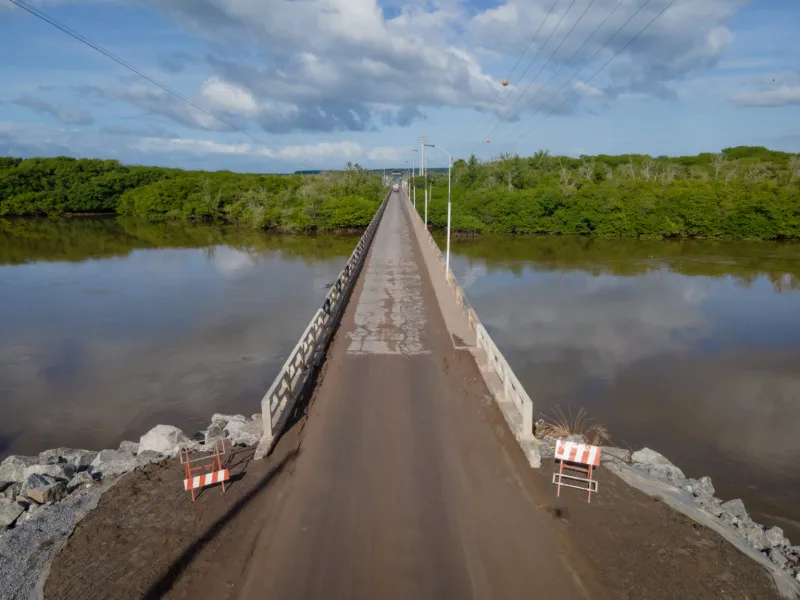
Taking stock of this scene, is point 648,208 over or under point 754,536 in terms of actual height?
over

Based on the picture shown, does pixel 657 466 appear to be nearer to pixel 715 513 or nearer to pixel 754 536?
pixel 715 513

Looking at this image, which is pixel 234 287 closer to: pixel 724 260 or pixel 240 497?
pixel 240 497

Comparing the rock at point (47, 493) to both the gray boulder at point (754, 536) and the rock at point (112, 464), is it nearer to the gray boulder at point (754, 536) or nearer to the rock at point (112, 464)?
the rock at point (112, 464)

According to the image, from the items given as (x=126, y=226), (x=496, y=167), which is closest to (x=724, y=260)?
(x=496, y=167)

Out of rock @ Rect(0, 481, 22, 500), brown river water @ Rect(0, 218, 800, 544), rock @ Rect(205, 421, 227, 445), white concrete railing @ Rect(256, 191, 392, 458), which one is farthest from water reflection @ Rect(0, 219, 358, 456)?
rock @ Rect(0, 481, 22, 500)

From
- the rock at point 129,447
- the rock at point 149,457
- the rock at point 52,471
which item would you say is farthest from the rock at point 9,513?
the rock at point 129,447

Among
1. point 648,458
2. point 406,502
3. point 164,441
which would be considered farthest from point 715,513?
point 164,441
